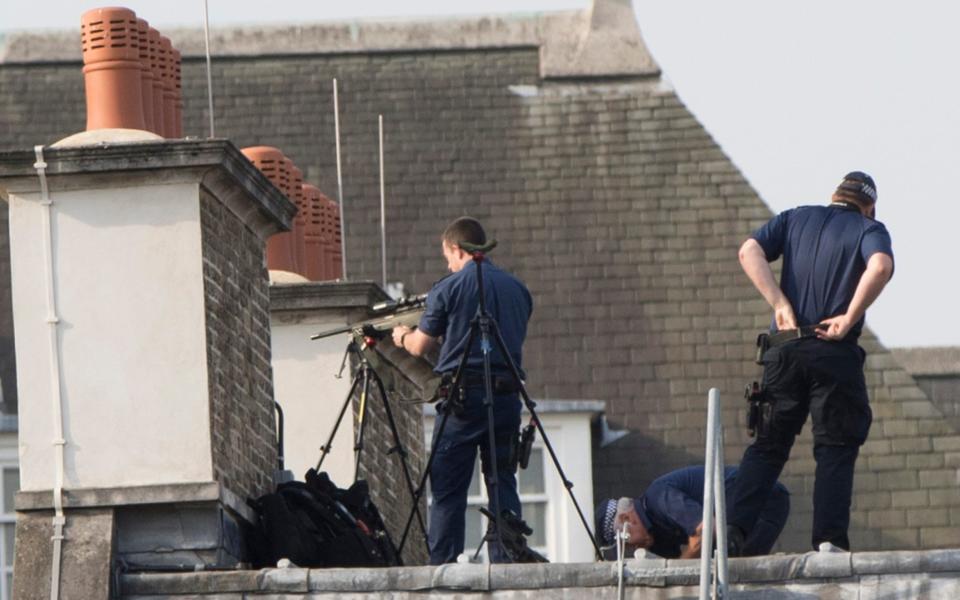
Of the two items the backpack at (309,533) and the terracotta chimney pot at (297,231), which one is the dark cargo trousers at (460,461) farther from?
the terracotta chimney pot at (297,231)

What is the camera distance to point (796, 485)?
2484 cm

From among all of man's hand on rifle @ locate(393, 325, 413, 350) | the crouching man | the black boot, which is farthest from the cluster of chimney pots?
the black boot

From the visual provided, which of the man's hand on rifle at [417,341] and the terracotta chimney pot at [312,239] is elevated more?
the terracotta chimney pot at [312,239]

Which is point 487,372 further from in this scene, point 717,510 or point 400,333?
point 717,510

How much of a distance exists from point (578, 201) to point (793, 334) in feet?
51.9

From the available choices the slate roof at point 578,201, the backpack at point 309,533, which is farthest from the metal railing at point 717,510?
the slate roof at point 578,201

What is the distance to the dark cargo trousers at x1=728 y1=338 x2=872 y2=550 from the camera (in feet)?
38.5

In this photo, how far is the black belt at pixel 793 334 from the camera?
11812 mm

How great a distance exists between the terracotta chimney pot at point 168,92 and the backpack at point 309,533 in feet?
5.29

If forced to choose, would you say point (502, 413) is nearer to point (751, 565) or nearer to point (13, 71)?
point (751, 565)

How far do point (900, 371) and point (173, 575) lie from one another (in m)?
15.7

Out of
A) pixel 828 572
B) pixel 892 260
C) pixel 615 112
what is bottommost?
pixel 828 572

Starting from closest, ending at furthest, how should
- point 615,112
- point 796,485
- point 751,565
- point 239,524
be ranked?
point 751,565, point 239,524, point 796,485, point 615,112

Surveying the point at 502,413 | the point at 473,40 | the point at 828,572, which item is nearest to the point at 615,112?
the point at 473,40
